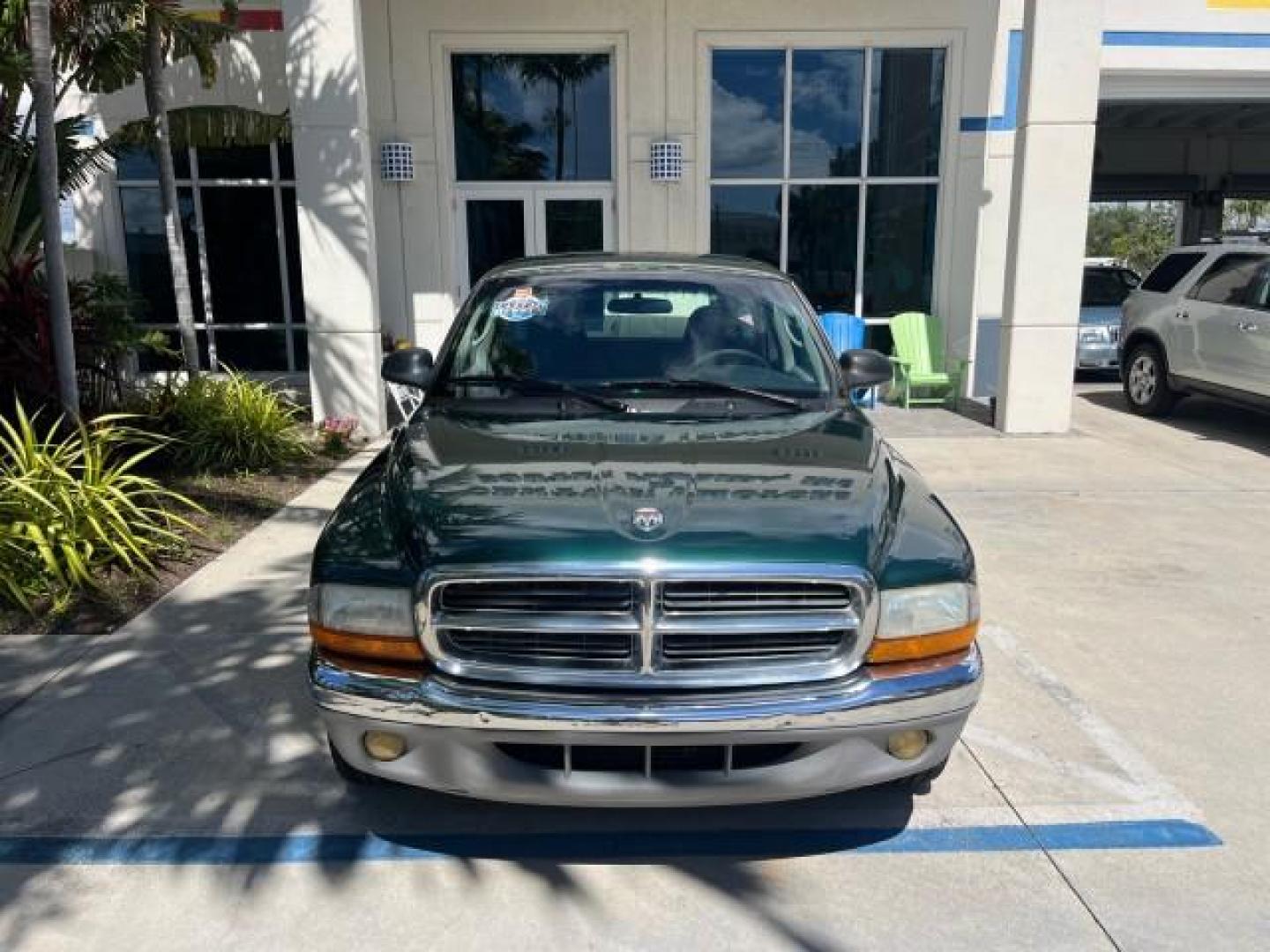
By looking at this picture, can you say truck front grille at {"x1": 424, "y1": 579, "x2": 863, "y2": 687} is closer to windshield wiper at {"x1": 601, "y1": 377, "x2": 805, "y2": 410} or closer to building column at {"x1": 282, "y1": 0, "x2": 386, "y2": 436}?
windshield wiper at {"x1": 601, "y1": 377, "x2": 805, "y2": 410}

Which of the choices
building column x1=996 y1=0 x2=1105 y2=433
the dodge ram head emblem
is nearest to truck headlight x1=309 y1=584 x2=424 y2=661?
the dodge ram head emblem

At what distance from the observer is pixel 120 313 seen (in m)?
8.78

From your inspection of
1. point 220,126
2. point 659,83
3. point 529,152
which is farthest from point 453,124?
point 220,126

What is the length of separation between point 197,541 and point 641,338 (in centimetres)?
366

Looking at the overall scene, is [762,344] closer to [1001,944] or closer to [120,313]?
[1001,944]

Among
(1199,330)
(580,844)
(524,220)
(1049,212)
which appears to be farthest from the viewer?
(524,220)

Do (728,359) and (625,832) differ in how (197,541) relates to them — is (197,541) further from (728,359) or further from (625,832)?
(625,832)

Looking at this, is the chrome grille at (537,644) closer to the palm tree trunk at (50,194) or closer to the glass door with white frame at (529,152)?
the palm tree trunk at (50,194)

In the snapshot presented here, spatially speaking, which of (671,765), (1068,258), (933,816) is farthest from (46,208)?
(1068,258)

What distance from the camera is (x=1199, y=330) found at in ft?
34.2

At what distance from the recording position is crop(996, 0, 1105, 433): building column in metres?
9.62

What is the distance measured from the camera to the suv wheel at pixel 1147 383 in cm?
1128

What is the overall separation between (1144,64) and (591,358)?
35.7ft

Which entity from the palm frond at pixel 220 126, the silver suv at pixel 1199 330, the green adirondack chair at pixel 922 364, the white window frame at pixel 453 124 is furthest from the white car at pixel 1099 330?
the palm frond at pixel 220 126
